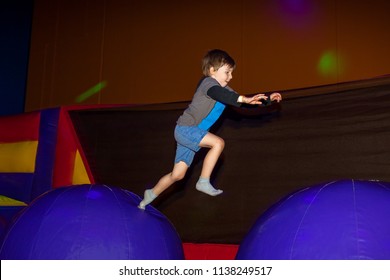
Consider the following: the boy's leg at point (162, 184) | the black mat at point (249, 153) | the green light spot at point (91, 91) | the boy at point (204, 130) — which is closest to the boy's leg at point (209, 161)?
the boy at point (204, 130)

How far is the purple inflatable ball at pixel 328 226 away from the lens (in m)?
1.59

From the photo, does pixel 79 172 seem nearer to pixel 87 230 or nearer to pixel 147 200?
pixel 147 200

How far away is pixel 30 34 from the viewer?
20.0 ft

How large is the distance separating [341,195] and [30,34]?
5291mm

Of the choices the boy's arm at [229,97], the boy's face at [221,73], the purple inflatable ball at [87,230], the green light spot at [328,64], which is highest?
the green light spot at [328,64]

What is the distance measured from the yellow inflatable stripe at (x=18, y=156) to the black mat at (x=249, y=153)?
0.51m

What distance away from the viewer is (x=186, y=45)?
485 cm

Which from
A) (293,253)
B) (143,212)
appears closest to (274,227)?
(293,253)

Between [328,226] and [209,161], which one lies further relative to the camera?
[209,161]

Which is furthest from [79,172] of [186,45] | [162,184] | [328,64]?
[328,64]

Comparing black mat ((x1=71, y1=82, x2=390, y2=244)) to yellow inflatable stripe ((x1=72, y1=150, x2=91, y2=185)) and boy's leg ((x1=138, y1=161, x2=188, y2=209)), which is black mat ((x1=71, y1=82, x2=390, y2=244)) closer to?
yellow inflatable stripe ((x1=72, y1=150, x2=91, y2=185))

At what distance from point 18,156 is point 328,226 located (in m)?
2.95

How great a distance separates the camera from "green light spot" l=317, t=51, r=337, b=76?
4.04 metres

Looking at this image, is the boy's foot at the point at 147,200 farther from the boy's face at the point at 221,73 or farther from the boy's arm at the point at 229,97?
the boy's face at the point at 221,73
